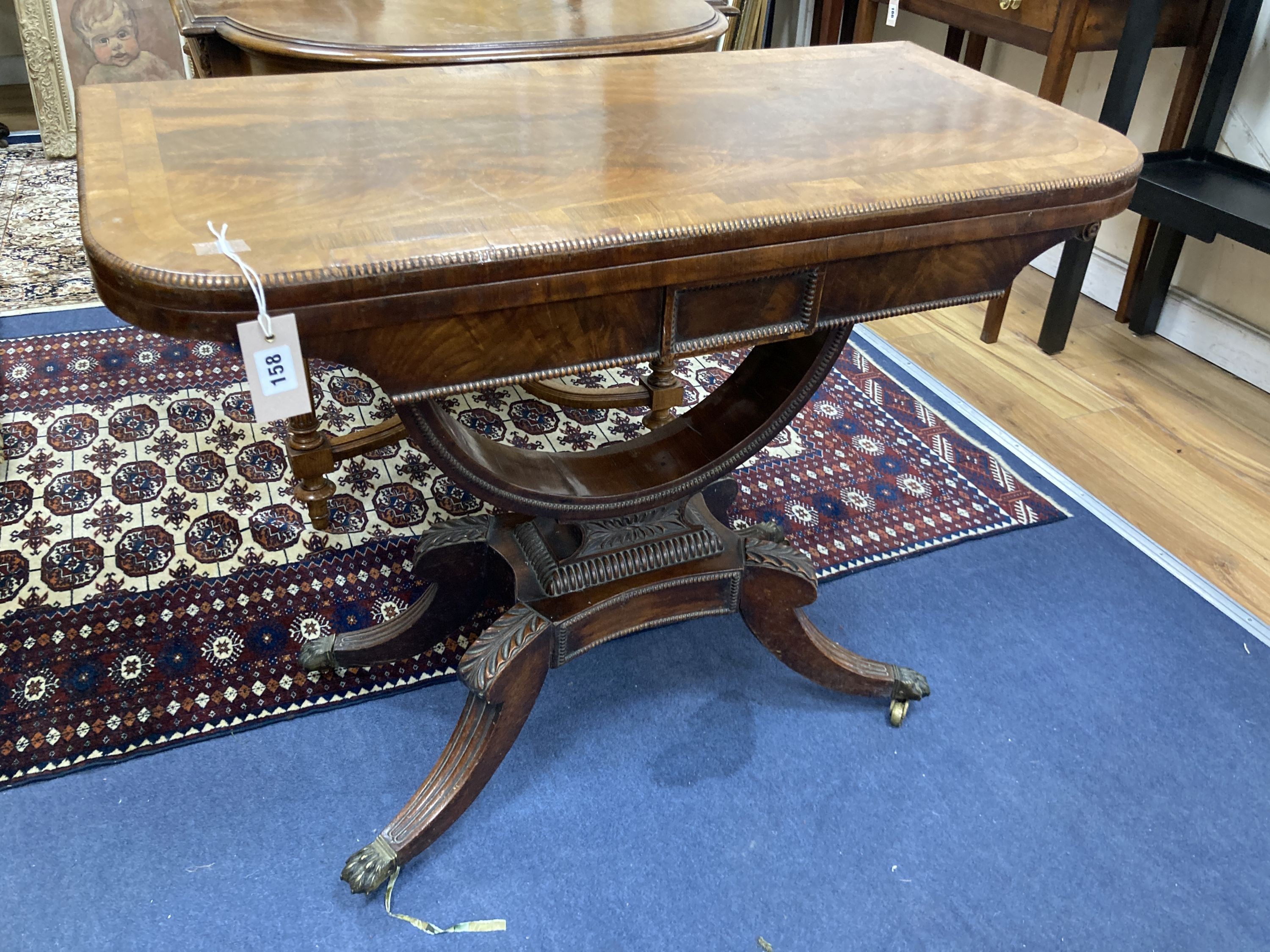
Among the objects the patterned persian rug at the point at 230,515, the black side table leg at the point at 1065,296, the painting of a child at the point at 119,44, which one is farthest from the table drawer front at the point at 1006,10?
the painting of a child at the point at 119,44

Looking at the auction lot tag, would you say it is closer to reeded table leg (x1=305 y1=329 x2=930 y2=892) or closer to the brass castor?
reeded table leg (x1=305 y1=329 x2=930 y2=892)

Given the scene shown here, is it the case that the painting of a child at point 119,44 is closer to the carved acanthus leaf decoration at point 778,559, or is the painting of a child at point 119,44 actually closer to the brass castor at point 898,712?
the carved acanthus leaf decoration at point 778,559

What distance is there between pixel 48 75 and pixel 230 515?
8.21 feet

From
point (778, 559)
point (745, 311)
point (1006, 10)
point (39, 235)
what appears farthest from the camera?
point (39, 235)

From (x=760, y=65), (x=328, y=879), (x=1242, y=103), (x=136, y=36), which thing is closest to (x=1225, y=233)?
(x=1242, y=103)

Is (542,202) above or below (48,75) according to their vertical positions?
above

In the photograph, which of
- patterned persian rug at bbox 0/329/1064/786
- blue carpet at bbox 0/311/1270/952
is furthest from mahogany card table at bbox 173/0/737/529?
blue carpet at bbox 0/311/1270/952

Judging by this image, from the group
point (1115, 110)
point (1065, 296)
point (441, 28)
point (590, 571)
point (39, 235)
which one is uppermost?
point (441, 28)

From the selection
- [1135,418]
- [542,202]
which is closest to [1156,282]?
[1135,418]

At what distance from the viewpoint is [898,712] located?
5.31 ft

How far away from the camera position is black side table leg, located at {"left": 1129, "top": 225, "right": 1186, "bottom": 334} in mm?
2654

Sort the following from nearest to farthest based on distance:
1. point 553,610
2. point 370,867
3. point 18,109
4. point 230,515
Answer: point 370,867, point 553,610, point 230,515, point 18,109

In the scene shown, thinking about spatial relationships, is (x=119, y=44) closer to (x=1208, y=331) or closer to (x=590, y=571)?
(x=590, y=571)

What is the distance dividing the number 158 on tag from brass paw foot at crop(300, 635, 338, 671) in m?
0.78
